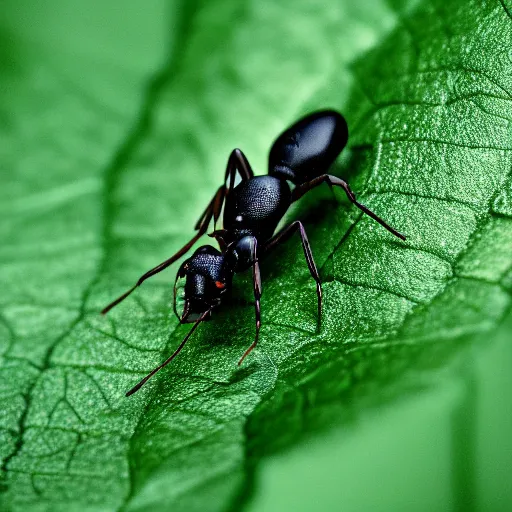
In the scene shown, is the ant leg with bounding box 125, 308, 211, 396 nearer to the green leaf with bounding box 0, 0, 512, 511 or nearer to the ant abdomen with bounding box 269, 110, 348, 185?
the green leaf with bounding box 0, 0, 512, 511

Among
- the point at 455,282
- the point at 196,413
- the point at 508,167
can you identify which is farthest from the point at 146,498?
the point at 508,167

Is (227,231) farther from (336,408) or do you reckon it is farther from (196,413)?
(336,408)

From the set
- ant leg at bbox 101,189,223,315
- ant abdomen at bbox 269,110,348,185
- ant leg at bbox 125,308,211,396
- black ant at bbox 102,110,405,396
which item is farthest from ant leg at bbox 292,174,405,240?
ant leg at bbox 125,308,211,396

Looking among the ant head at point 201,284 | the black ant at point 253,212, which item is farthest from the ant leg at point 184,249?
the ant head at point 201,284

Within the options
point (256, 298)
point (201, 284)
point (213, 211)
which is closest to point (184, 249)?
point (213, 211)

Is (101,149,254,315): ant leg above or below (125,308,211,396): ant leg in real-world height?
above

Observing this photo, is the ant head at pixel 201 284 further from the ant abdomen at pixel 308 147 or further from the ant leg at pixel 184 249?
the ant abdomen at pixel 308 147

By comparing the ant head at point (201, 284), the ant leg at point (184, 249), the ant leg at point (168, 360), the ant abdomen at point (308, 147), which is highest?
the ant abdomen at point (308, 147)
